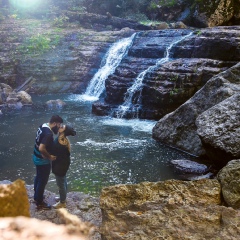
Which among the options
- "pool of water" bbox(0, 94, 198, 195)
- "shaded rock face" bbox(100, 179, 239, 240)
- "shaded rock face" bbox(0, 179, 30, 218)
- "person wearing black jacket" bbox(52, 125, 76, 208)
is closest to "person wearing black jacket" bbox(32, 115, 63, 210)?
"person wearing black jacket" bbox(52, 125, 76, 208)

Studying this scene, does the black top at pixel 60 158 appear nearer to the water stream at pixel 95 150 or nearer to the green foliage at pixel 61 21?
the water stream at pixel 95 150

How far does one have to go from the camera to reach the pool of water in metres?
8.55

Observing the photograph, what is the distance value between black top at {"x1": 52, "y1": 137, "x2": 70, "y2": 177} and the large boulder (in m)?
4.41

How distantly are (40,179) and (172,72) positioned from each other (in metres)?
11.4

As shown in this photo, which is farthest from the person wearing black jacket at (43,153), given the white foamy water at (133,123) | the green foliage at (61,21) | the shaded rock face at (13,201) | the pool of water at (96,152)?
the green foliage at (61,21)

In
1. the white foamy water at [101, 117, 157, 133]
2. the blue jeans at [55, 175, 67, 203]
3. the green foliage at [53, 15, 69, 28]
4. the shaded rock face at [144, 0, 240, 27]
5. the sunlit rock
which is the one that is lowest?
the white foamy water at [101, 117, 157, 133]

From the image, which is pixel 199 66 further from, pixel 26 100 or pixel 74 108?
pixel 26 100

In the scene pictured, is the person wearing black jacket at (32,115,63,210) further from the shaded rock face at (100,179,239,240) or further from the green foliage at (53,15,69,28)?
the green foliage at (53,15,69,28)

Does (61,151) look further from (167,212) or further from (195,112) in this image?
(195,112)

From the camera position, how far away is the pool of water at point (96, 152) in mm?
8555

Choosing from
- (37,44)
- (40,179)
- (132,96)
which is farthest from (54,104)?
(40,179)

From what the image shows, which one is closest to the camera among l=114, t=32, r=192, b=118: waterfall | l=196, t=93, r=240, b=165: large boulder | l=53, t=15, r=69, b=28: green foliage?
l=196, t=93, r=240, b=165: large boulder

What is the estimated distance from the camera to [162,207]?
4371 mm

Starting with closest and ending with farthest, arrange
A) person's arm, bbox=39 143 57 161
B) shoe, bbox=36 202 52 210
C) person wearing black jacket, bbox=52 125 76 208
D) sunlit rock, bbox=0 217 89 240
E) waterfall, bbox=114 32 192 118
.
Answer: sunlit rock, bbox=0 217 89 240 < person's arm, bbox=39 143 57 161 < person wearing black jacket, bbox=52 125 76 208 < shoe, bbox=36 202 52 210 < waterfall, bbox=114 32 192 118
